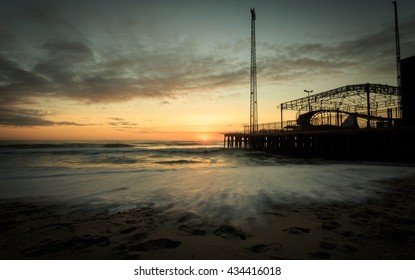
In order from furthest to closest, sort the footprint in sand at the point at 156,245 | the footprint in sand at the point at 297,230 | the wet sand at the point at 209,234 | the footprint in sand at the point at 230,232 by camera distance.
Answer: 1. the footprint in sand at the point at 297,230
2. the footprint in sand at the point at 230,232
3. the footprint in sand at the point at 156,245
4. the wet sand at the point at 209,234

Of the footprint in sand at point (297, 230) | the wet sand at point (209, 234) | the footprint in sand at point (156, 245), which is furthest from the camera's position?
the footprint in sand at point (297, 230)

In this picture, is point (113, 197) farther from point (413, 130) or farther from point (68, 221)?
point (413, 130)

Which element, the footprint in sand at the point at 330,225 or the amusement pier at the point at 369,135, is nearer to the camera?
the footprint in sand at the point at 330,225

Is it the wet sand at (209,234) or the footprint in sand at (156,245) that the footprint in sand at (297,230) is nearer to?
the wet sand at (209,234)

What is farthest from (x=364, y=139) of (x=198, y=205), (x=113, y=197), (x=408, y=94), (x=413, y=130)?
(x=113, y=197)

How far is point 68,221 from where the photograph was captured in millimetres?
3824

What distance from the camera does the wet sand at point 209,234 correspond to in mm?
2607

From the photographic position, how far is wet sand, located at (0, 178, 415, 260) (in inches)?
103

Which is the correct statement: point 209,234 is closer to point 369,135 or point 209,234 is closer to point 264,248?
point 264,248

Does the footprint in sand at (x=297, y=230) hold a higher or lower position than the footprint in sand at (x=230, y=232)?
lower

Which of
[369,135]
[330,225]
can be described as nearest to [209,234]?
[330,225]

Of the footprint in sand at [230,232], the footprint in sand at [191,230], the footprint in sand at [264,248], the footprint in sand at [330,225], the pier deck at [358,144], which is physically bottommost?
the footprint in sand at [330,225]

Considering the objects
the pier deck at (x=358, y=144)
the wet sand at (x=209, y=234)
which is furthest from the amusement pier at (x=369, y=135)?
the wet sand at (x=209, y=234)
